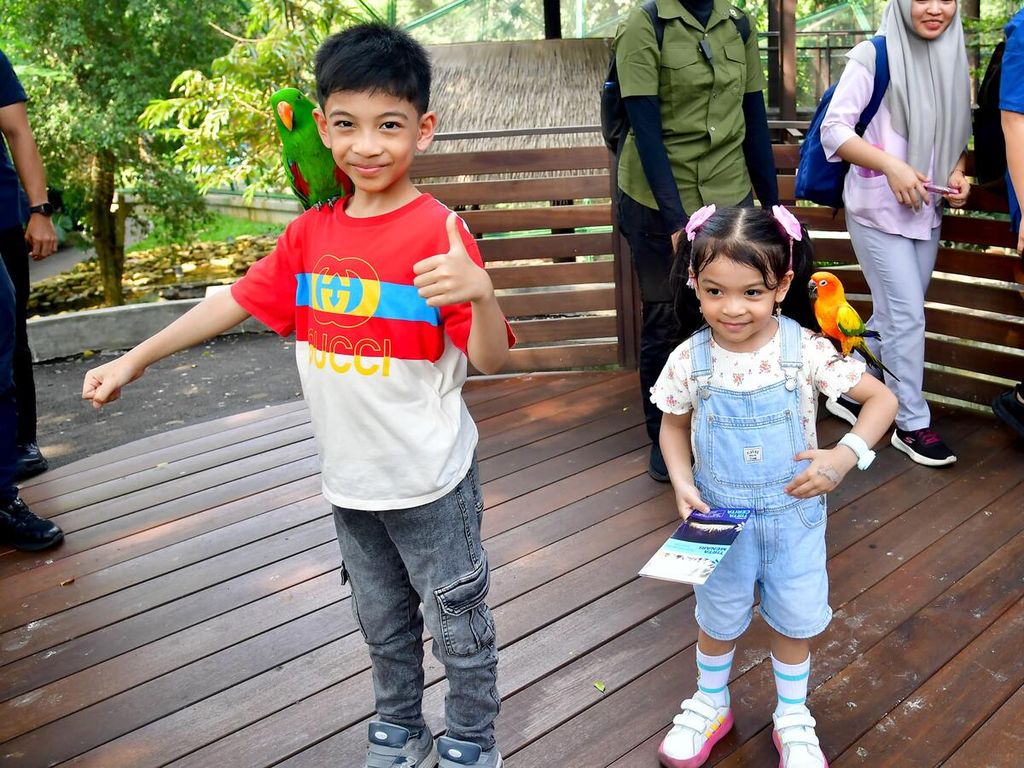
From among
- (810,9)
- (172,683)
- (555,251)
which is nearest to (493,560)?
(172,683)

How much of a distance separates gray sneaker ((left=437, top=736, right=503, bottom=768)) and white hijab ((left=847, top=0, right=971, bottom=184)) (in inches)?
90.9

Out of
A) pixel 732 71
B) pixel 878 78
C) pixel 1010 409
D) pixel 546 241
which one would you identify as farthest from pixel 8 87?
pixel 1010 409

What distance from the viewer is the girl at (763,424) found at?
1714 mm

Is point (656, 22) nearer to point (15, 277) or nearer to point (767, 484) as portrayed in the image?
point (767, 484)

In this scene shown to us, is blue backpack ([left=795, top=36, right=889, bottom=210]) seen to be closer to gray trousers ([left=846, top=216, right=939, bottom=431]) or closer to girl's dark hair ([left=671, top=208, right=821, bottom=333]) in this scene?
gray trousers ([left=846, top=216, right=939, bottom=431])

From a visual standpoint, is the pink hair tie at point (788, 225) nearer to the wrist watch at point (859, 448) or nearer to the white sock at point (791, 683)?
the wrist watch at point (859, 448)

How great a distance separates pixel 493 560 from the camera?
2869mm

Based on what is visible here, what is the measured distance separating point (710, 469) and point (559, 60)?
16.9ft

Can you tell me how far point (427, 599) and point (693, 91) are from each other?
178 cm

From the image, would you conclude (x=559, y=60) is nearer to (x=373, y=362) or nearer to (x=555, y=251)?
(x=555, y=251)

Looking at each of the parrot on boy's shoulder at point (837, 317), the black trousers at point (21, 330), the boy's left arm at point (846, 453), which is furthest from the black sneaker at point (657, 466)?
the black trousers at point (21, 330)

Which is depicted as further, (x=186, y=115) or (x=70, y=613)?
(x=186, y=115)

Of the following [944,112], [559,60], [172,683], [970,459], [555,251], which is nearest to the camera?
[172,683]

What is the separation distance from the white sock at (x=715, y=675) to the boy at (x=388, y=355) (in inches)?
Answer: 17.2
